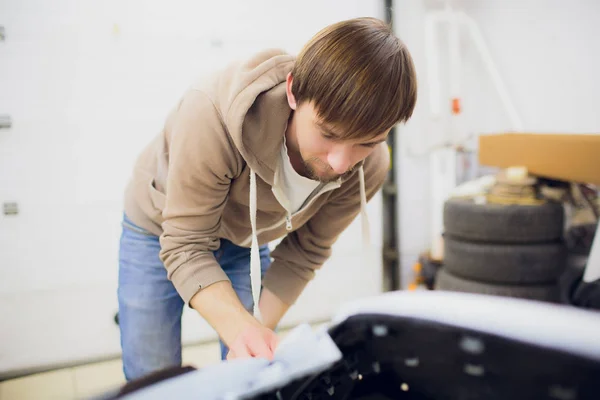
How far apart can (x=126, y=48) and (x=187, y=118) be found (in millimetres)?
1178

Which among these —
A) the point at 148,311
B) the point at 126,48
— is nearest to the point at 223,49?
the point at 126,48

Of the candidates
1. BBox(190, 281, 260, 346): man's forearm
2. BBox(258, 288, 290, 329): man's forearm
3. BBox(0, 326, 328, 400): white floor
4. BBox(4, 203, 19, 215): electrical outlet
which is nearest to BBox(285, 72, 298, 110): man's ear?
BBox(190, 281, 260, 346): man's forearm

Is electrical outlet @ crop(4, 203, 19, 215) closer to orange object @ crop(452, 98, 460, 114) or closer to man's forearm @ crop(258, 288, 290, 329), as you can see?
man's forearm @ crop(258, 288, 290, 329)

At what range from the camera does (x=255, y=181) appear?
0.85 meters

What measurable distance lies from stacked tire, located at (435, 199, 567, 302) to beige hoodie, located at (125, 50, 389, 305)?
37.6 inches

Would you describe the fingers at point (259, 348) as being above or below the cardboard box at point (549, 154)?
below

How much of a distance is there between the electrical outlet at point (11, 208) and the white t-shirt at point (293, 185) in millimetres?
1268

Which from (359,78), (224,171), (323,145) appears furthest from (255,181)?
(359,78)

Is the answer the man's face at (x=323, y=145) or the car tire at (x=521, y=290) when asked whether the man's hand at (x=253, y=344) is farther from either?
the car tire at (x=521, y=290)

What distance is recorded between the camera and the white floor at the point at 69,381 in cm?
169

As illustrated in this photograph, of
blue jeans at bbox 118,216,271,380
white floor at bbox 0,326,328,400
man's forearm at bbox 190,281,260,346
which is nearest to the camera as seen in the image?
man's forearm at bbox 190,281,260,346

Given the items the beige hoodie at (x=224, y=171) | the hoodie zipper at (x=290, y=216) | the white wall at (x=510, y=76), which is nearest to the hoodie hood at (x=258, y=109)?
the beige hoodie at (x=224, y=171)

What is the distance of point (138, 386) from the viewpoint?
406mm

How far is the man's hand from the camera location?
68 cm
